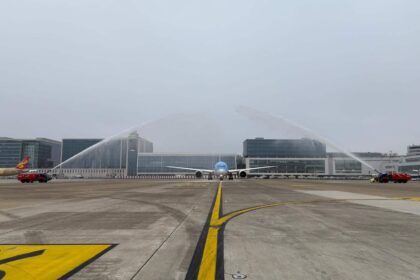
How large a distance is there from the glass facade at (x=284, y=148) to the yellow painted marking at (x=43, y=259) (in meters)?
166

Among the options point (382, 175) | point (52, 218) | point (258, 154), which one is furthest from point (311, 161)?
point (52, 218)

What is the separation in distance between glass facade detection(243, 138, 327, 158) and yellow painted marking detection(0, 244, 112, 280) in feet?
544

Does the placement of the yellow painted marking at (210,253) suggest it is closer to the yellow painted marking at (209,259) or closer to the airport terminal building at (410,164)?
the yellow painted marking at (209,259)

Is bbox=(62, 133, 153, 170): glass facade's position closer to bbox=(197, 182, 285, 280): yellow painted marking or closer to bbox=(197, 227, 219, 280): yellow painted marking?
bbox=(197, 182, 285, 280): yellow painted marking

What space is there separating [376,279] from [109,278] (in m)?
4.39

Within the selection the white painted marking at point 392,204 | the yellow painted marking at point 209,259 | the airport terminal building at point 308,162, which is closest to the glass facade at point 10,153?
the airport terminal building at point 308,162

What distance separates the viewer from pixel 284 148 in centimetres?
16988

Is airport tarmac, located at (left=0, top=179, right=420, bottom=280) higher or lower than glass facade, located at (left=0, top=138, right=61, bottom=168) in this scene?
lower

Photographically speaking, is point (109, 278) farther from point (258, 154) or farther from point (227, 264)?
point (258, 154)

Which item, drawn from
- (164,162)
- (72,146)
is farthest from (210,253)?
(72,146)

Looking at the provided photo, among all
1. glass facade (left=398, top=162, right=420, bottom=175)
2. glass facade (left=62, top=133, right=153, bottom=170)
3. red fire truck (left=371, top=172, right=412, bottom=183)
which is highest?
glass facade (left=62, top=133, right=153, bottom=170)

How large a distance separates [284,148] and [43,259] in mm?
169652

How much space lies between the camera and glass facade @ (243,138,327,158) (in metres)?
166

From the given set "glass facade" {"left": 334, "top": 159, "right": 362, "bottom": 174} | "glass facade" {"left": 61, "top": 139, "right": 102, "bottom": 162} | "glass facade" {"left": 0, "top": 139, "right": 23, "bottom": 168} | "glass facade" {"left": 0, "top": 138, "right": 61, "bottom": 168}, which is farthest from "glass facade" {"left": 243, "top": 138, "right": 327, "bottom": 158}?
"glass facade" {"left": 0, "top": 139, "right": 23, "bottom": 168}
